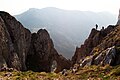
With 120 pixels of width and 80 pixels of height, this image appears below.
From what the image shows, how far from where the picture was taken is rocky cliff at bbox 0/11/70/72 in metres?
92.9

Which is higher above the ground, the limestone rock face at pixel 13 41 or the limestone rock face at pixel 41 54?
the limestone rock face at pixel 13 41

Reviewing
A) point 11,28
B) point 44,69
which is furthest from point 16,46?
point 44,69

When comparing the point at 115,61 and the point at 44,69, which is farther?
the point at 44,69

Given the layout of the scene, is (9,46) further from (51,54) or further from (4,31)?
(51,54)

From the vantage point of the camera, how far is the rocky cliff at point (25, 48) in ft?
305

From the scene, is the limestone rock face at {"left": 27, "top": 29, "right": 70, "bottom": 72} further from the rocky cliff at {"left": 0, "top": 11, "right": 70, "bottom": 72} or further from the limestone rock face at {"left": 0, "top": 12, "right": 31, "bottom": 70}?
the limestone rock face at {"left": 0, "top": 12, "right": 31, "bottom": 70}

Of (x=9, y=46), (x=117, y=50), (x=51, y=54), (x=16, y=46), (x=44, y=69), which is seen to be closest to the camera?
(x=117, y=50)

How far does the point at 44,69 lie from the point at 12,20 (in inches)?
1281

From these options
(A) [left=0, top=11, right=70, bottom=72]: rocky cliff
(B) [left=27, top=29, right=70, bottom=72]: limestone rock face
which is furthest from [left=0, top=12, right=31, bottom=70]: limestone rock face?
(B) [left=27, top=29, right=70, bottom=72]: limestone rock face

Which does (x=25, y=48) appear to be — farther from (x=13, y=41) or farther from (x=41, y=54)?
(x=13, y=41)

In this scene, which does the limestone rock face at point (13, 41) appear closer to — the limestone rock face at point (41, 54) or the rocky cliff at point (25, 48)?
the rocky cliff at point (25, 48)

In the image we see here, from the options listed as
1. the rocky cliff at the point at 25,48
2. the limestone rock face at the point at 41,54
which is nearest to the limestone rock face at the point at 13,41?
the rocky cliff at the point at 25,48

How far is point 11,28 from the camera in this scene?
10888 cm

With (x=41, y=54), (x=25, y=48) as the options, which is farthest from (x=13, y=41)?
(x=41, y=54)
